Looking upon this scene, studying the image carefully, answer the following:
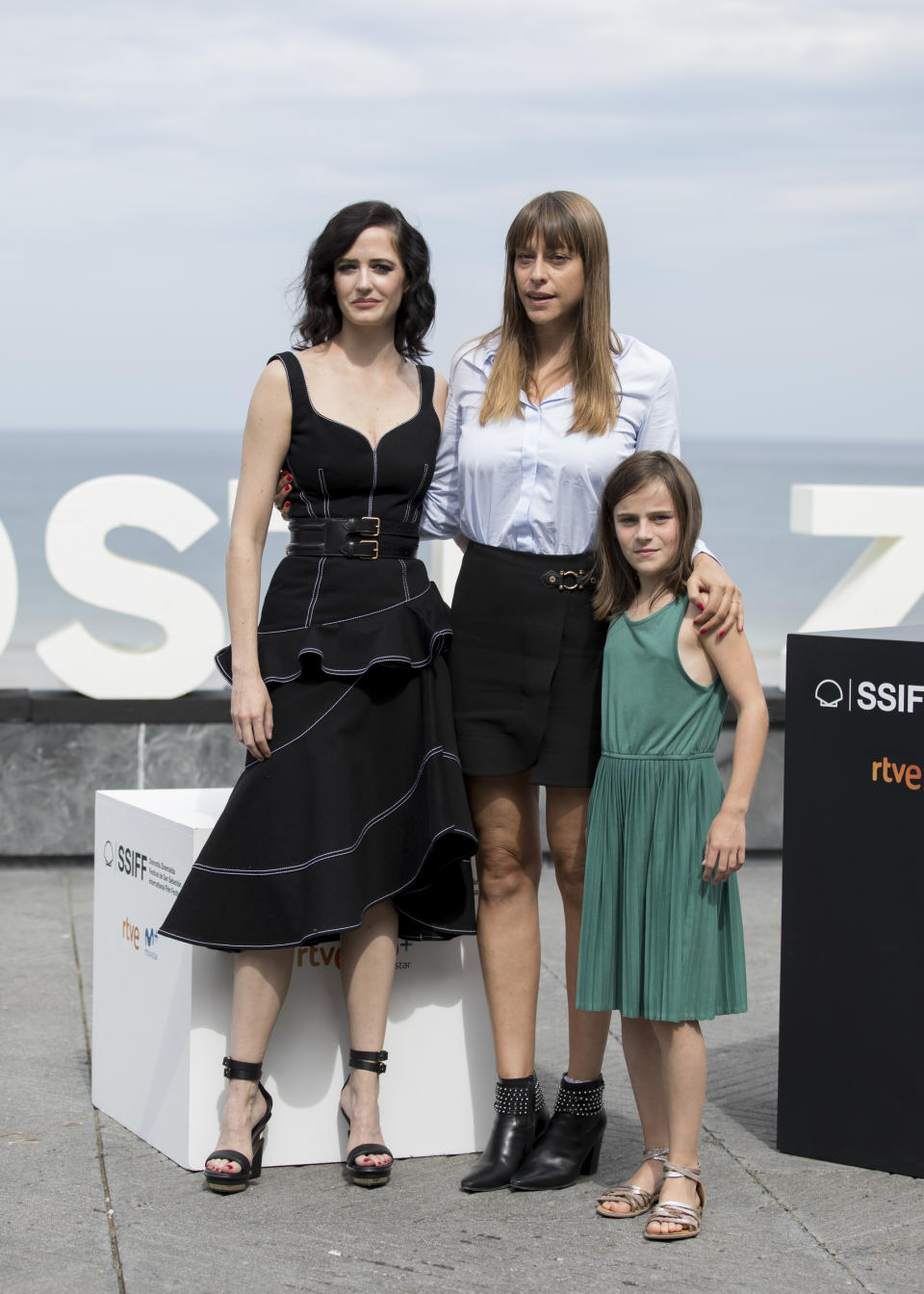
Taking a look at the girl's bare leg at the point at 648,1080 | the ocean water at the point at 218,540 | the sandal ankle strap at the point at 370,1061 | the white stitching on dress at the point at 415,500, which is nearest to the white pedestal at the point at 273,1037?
the sandal ankle strap at the point at 370,1061

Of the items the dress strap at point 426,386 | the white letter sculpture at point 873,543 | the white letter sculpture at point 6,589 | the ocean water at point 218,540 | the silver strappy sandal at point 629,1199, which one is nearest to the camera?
the silver strappy sandal at point 629,1199

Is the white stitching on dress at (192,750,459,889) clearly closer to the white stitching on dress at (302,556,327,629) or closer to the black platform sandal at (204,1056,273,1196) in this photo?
the white stitching on dress at (302,556,327,629)

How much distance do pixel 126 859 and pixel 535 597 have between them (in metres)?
1.33

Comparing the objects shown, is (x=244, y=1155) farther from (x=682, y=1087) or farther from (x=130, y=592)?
(x=130, y=592)

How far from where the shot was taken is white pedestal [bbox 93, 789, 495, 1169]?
3.78 meters

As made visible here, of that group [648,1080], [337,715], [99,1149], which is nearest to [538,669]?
[337,715]

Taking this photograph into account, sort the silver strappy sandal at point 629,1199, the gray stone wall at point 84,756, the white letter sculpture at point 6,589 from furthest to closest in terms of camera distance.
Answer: the white letter sculpture at point 6,589
the gray stone wall at point 84,756
the silver strappy sandal at point 629,1199

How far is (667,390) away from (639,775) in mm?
902

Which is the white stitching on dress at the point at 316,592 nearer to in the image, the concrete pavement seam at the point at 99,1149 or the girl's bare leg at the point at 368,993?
the girl's bare leg at the point at 368,993

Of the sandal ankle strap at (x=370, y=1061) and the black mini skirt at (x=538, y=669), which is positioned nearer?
the black mini skirt at (x=538, y=669)

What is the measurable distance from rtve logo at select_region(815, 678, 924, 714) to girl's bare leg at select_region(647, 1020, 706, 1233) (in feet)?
2.81

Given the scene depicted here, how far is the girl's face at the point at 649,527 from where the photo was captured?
3471 mm

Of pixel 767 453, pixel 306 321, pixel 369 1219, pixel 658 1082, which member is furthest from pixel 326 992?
pixel 767 453

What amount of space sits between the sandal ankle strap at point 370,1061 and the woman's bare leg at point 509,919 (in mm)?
276
